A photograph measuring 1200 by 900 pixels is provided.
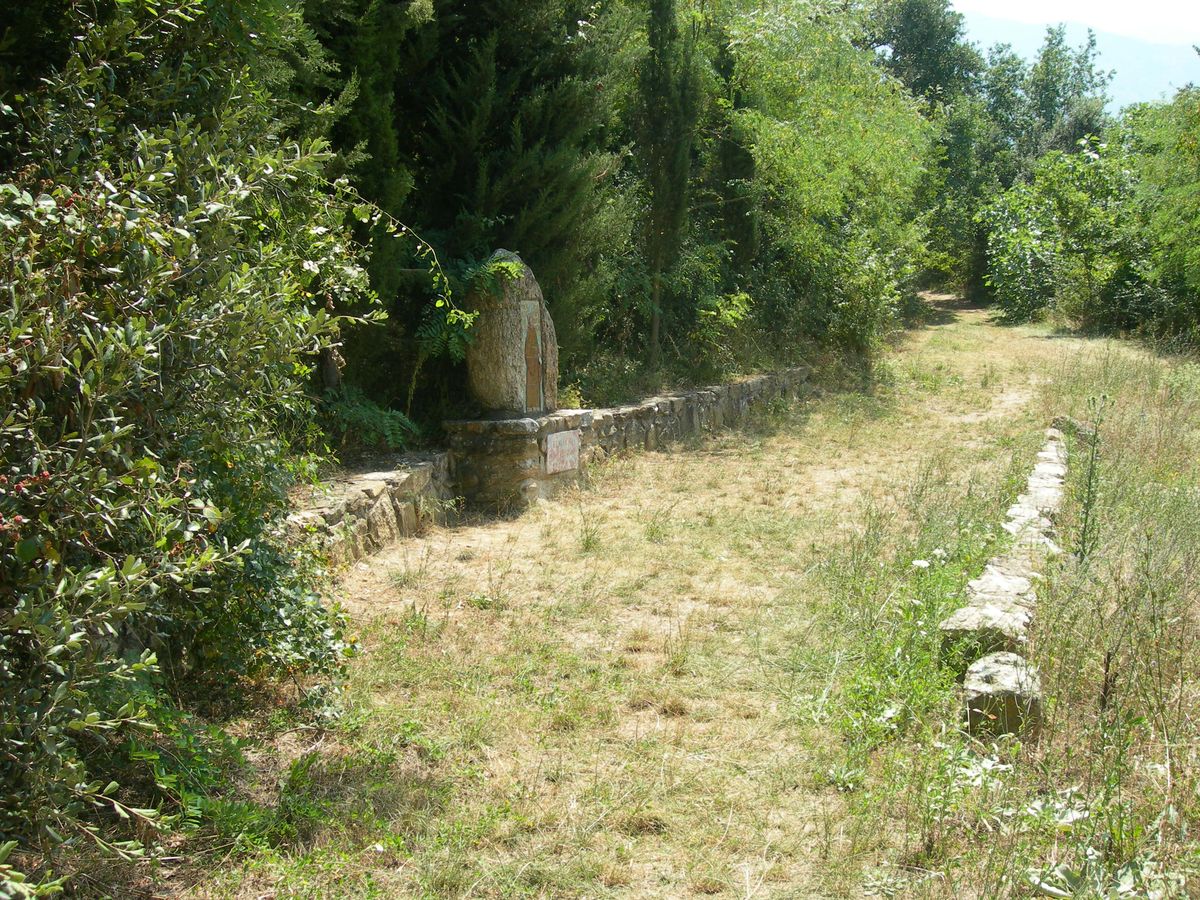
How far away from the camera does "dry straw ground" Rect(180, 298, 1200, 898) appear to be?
2.97m

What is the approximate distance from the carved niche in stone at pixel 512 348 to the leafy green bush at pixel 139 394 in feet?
11.0

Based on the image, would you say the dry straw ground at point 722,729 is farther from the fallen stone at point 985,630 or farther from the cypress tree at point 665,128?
the cypress tree at point 665,128

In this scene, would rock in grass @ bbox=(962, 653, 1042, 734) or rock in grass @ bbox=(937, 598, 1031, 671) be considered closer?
rock in grass @ bbox=(962, 653, 1042, 734)

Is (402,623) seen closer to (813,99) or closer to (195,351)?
(195,351)

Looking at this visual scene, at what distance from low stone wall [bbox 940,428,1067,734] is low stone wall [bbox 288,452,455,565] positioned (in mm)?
2943

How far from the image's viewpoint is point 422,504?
691cm

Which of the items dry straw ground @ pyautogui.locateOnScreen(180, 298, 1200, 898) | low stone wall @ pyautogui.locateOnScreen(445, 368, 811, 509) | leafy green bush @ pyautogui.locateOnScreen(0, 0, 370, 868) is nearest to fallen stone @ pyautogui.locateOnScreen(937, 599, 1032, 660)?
dry straw ground @ pyautogui.locateOnScreen(180, 298, 1200, 898)

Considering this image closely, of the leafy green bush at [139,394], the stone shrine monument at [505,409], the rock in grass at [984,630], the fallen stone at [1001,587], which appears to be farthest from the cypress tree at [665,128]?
the rock in grass at [984,630]

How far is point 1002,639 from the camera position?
4.24 meters

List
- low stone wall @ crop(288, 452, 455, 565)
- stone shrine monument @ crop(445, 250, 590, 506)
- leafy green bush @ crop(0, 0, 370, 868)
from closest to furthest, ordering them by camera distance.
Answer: leafy green bush @ crop(0, 0, 370, 868)
low stone wall @ crop(288, 452, 455, 565)
stone shrine monument @ crop(445, 250, 590, 506)

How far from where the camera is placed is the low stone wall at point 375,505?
5.50m

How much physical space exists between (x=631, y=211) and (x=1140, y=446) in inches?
224

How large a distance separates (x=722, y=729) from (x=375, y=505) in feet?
10.0

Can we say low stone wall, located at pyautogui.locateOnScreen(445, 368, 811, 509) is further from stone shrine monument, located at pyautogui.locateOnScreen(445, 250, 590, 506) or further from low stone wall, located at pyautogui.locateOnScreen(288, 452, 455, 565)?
low stone wall, located at pyautogui.locateOnScreen(288, 452, 455, 565)
